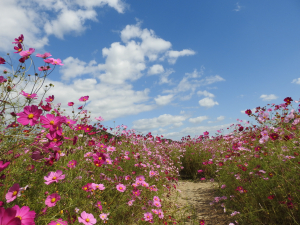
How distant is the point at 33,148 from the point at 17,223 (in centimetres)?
76

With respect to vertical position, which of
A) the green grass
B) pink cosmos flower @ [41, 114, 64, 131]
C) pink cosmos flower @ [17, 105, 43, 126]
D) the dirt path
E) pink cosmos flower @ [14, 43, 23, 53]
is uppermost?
pink cosmos flower @ [14, 43, 23, 53]

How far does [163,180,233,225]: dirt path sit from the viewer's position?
3061 millimetres

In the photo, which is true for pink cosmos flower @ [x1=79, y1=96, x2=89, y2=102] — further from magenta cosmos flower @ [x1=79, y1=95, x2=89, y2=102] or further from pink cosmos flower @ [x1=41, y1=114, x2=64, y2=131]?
pink cosmos flower @ [x1=41, y1=114, x2=64, y2=131]

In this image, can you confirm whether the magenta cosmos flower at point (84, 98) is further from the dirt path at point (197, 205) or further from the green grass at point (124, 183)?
the dirt path at point (197, 205)

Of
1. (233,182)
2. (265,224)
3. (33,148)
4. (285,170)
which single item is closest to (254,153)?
(233,182)

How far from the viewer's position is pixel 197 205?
146 inches

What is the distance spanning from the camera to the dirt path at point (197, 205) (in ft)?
10.0

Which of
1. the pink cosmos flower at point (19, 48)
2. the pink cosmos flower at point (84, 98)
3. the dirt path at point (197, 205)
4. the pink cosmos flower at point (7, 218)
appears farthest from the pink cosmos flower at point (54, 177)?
the dirt path at point (197, 205)

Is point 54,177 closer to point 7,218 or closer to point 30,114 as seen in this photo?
point 30,114

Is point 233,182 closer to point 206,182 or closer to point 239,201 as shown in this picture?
point 239,201

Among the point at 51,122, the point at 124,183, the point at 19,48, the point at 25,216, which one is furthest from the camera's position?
the point at 124,183

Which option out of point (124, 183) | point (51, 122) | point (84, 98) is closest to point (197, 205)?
point (124, 183)

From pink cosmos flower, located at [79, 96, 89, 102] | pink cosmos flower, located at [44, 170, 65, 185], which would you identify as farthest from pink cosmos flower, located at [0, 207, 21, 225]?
pink cosmos flower, located at [79, 96, 89, 102]

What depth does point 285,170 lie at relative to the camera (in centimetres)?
272
